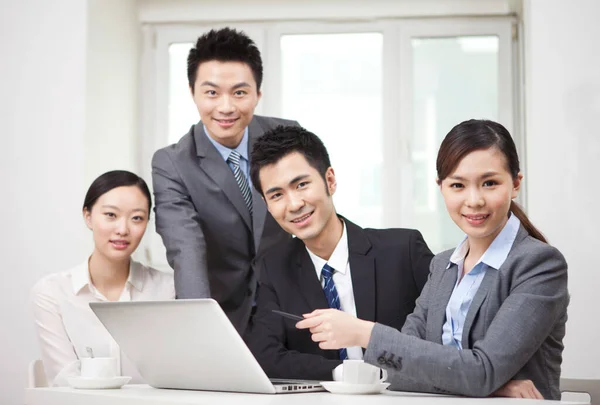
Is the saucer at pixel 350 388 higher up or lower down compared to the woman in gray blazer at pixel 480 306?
lower down

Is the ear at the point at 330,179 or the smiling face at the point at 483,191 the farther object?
the ear at the point at 330,179

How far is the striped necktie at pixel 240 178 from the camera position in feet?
9.43

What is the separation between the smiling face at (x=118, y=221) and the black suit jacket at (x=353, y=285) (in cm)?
65

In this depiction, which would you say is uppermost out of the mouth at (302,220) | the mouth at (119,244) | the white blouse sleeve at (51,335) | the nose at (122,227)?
the mouth at (302,220)

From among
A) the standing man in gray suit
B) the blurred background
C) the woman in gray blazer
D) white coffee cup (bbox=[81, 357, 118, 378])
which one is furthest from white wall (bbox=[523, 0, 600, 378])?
white coffee cup (bbox=[81, 357, 118, 378])

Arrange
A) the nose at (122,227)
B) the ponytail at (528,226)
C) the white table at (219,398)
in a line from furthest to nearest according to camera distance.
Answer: the nose at (122,227) < the ponytail at (528,226) < the white table at (219,398)

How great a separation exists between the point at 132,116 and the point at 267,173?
2497 mm

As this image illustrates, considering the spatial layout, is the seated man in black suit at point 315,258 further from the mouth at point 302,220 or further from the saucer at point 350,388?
the saucer at point 350,388

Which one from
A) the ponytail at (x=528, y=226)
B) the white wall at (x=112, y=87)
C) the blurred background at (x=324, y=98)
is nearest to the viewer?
the ponytail at (x=528, y=226)

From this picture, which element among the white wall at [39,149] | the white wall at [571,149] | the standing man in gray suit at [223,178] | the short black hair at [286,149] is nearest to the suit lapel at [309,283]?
the short black hair at [286,149]

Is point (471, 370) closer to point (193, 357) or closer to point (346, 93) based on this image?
point (193, 357)

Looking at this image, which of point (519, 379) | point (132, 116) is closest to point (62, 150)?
point (132, 116)

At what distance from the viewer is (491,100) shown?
4.50m

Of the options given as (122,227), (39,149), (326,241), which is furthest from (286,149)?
(39,149)
